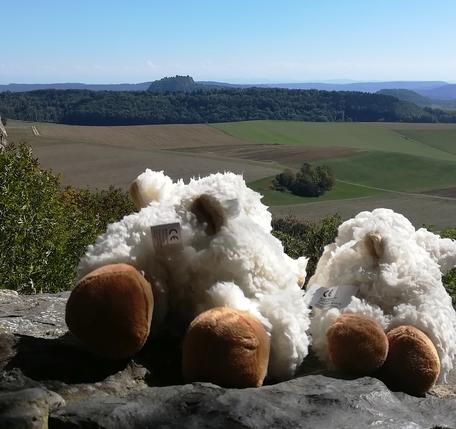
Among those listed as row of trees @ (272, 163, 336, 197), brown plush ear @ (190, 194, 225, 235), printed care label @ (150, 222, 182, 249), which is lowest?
row of trees @ (272, 163, 336, 197)

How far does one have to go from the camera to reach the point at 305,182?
41.9m

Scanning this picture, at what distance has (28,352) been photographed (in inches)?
83.7

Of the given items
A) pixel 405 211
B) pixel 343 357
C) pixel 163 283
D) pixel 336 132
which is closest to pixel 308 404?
pixel 343 357

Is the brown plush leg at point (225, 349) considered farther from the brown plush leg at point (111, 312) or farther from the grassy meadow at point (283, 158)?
the grassy meadow at point (283, 158)

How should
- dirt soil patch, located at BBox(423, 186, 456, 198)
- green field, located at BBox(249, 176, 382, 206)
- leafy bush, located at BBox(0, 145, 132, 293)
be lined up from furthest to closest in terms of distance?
1. dirt soil patch, located at BBox(423, 186, 456, 198)
2. green field, located at BBox(249, 176, 382, 206)
3. leafy bush, located at BBox(0, 145, 132, 293)

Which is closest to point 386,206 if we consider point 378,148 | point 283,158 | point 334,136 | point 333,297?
point 283,158

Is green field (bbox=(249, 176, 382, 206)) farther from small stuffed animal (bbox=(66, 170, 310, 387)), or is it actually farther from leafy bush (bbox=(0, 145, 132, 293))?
small stuffed animal (bbox=(66, 170, 310, 387))

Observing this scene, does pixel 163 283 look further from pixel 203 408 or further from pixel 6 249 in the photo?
pixel 6 249

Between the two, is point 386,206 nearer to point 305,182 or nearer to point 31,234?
point 305,182

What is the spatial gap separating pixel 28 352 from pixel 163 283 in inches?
19.2

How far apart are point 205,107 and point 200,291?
104562 millimetres

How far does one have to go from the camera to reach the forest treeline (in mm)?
95188

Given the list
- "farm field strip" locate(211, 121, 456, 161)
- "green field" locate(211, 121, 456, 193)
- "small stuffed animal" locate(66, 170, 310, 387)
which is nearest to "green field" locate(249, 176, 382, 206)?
"green field" locate(211, 121, 456, 193)

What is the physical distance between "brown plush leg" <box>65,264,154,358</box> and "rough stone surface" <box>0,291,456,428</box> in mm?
125
